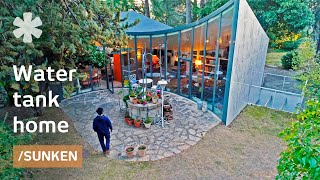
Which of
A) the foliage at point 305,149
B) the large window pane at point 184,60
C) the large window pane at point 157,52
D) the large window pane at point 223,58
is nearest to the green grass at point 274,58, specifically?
the large window pane at point 184,60

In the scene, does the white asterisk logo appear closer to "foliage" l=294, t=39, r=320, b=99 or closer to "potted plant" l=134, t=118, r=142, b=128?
"potted plant" l=134, t=118, r=142, b=128

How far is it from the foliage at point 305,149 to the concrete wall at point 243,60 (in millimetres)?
4881

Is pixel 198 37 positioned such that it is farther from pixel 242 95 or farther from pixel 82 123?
pixel 82 123

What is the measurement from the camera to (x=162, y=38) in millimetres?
10039

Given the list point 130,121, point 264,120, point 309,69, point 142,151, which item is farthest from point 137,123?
point 309,69

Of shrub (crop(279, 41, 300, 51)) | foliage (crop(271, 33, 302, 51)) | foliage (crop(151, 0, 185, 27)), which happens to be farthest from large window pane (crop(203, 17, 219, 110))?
foliage (crop(151, 0, 185, 27))

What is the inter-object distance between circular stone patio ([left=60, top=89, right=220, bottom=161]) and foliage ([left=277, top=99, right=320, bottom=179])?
389 centimetres

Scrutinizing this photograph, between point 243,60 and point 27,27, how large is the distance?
654 centimetres

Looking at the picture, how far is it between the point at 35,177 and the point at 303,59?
10524 mm

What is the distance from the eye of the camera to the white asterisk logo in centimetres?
362

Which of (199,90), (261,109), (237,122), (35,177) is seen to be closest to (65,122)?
(35,177)

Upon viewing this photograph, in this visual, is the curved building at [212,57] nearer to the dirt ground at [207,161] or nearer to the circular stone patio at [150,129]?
the circular stone patio at [150,129]

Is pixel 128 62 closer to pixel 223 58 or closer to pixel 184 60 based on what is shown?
pixel 184 60

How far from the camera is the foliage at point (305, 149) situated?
1525mm
